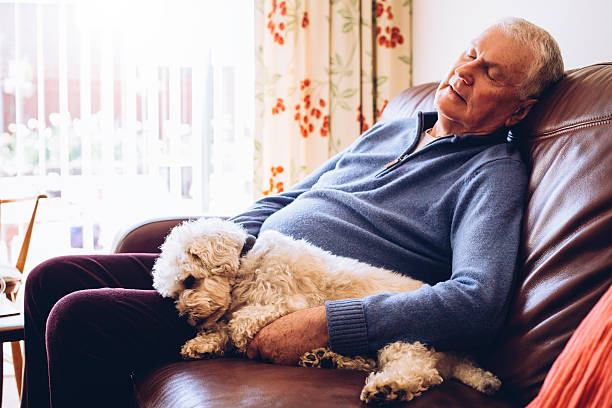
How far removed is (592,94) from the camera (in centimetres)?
124

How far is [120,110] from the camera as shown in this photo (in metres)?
3.05

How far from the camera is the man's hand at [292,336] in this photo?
1.20 m

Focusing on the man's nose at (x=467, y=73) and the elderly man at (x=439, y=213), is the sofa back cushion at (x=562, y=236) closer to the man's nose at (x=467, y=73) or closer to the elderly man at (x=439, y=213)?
the elderly man at (x=439, y=213)

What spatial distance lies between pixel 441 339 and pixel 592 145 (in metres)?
0.49

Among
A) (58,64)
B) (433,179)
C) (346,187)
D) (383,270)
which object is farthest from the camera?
(58,64)

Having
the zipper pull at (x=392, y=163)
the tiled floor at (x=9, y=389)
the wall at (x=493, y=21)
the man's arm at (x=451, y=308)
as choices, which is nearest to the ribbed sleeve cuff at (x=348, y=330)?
the man's arm at (x=451, y=308)

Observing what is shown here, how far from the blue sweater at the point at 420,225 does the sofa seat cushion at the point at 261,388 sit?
0.11m

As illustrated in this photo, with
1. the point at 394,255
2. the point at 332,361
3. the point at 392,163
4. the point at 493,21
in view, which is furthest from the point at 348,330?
the point at 493,21

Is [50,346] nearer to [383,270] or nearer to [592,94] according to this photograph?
[383,270]

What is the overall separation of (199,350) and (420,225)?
0.60 m

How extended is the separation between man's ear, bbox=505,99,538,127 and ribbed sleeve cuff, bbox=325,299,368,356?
0.65 m

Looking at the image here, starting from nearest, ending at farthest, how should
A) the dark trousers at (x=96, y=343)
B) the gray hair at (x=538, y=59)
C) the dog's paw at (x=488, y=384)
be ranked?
1. the dog's paw at (x=488, y=384)
2. the dark trousers at (x=96, y=343)
3. the gray hair at (x=538, y=59)

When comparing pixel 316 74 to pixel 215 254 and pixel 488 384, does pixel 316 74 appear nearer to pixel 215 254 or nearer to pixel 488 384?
pixel 215 254

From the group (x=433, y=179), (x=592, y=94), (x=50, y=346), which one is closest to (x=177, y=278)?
(x=50, y=346)
